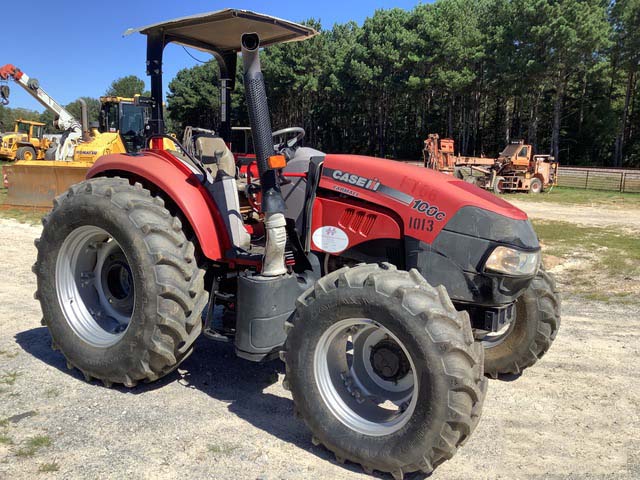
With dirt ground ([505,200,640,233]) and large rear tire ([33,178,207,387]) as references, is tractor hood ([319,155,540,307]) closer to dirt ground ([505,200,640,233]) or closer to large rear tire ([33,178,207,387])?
large rear tire ([33,178,207,387])

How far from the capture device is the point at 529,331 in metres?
4.11

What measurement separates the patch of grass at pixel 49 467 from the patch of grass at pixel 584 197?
65.9ft

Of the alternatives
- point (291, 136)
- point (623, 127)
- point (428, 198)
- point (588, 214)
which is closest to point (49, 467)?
point (428, 198)

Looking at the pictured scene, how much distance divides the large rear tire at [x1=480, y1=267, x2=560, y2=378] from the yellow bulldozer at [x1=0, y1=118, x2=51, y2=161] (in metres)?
31.6

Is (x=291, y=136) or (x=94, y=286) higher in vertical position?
(x=291, y=136)

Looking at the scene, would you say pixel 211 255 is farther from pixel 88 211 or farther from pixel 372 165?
pixel 372 165

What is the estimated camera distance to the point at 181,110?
55344mm

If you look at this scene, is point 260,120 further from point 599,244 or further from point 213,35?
point 599,244

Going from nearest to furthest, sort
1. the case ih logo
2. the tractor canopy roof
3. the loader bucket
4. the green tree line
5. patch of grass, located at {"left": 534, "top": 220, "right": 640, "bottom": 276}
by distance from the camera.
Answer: the case ih logo, the tractor canopy roof, patch of grass, located at {"left": 534, "top": 220, "right": 640, "bottom": 276}, the loader bucket, the green tree line

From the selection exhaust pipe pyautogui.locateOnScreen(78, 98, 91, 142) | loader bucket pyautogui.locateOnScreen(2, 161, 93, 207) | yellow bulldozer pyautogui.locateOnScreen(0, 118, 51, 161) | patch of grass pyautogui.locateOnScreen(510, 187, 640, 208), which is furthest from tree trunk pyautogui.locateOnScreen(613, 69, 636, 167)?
loader bucket pyautogui.locateOnScreen(2, 161, 93, 207)

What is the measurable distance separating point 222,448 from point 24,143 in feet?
109

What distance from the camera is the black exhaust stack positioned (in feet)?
10.3

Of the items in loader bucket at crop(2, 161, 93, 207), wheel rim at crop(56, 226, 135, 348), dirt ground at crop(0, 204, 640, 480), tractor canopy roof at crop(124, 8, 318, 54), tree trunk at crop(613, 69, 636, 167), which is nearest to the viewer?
dirt ground at crop(0, 204, 640, 480)

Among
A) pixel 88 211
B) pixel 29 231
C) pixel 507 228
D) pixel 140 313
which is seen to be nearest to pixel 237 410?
pixel 140 313
